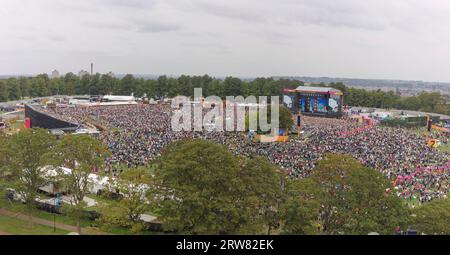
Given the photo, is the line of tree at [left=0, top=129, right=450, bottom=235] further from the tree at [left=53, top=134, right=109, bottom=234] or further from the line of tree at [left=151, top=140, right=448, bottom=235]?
the tree at [left=53, top=134, right=109, bottom=234]

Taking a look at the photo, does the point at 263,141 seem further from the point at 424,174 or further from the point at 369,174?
the point at 369,174

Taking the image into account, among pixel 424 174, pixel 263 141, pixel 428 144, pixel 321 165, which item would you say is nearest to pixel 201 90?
pixel 263 141

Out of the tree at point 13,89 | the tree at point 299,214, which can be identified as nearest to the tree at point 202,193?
the tree at point 299,214

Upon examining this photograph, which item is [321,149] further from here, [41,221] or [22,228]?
[22,228]

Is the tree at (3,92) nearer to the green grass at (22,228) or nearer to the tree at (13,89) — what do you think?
the tree at (13,89)

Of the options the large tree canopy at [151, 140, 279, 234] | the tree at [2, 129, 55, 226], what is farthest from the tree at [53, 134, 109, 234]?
the large tree canopy at [151, 140, 279, 234]

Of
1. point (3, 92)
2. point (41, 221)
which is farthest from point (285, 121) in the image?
point (3, 92)
